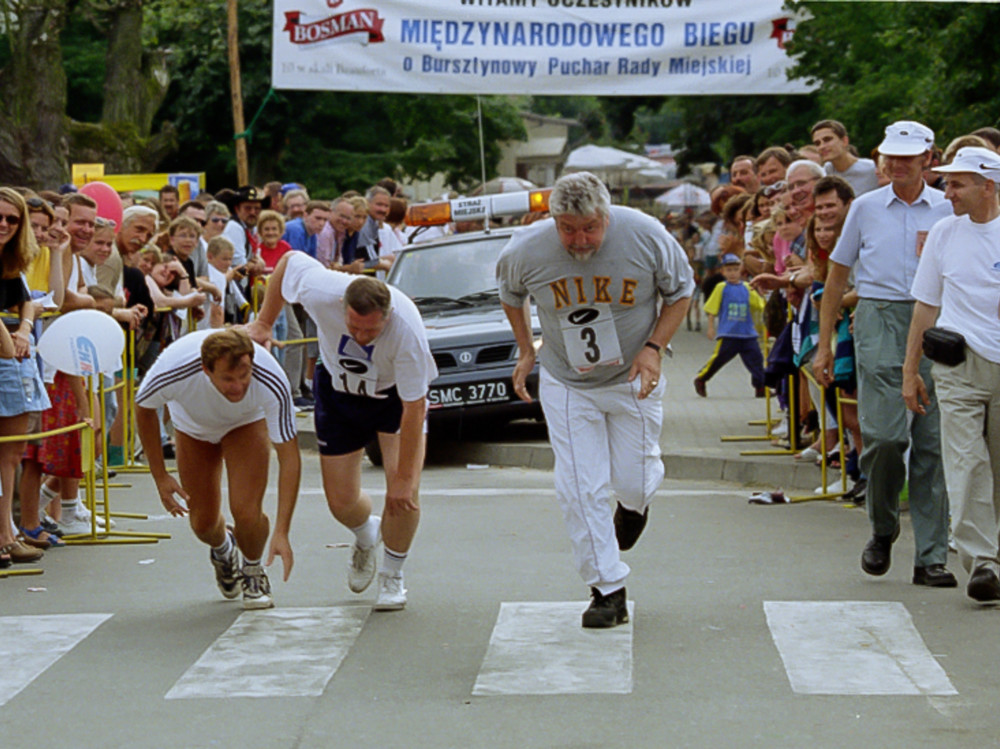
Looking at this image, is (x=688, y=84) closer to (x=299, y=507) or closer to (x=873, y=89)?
(x=873, y=89)

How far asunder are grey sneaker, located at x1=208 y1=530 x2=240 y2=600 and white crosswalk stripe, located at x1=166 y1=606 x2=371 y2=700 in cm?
34

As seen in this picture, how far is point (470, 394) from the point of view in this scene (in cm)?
1444

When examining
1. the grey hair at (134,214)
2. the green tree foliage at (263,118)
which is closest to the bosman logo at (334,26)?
the grey hair at (134,214)

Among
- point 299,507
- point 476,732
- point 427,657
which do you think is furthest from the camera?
point 299,507

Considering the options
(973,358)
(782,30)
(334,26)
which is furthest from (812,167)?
(334,26)

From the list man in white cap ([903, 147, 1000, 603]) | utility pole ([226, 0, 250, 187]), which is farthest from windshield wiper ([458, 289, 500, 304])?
utility pole ([226, 0, 250, 187])

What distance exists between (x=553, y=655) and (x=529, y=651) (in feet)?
0.44

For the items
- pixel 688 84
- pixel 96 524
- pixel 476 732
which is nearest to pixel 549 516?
pixel 96 524

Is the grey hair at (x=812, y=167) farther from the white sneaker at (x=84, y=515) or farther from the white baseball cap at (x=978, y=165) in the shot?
the white sneaker at (x=84, y=515)

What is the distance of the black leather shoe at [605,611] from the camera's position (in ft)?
24.6

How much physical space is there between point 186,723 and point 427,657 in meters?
1.28

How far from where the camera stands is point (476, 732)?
587cm

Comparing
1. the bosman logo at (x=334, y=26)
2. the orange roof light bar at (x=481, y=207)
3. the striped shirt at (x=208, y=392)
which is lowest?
the striped shirt at (x=208, y=392)

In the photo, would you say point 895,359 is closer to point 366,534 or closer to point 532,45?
point 366,534
